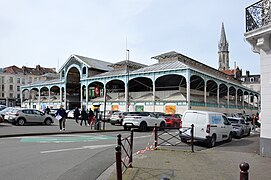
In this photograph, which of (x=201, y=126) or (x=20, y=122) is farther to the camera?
(x=20, y=122)

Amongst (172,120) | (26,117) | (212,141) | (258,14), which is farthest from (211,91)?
(258,14)

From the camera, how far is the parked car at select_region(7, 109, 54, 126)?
22.6 m

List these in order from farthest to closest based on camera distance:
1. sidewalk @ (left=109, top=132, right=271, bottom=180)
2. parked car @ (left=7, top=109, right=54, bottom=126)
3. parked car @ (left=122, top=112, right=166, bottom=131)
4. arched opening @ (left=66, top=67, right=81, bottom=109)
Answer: arched opening @ (left=66, top=67, right=81, bottom=109) < parked car @ (left=7, top=109, right=54, bottom=126) < parked car @ (left=122, top=112, right=166, bottom=131) < sidewalk @ (left=109, top=132, right=271, bottom=180)

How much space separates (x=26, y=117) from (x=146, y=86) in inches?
1048

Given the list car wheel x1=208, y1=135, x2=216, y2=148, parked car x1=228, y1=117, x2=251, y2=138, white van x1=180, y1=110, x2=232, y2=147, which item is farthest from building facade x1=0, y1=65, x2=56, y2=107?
car wheel x1=208, y1=135, x2=216, y2=148

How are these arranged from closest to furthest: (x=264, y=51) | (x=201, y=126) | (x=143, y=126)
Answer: (x=264, y=51), (x=201, y=126), (x=143, y=126)

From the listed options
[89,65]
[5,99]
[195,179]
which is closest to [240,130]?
[195,179]

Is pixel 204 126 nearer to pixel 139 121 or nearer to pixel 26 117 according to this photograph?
Result: pixel 139 121

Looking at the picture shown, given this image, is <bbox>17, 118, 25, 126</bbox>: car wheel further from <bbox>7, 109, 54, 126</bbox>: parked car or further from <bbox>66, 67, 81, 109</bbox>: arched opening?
<bbox>66, 67, 81, 109</bbox>: arched opening

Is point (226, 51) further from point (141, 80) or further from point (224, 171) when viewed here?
point (224, 171)

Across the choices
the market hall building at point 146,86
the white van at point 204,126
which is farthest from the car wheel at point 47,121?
the white van at point 204,126

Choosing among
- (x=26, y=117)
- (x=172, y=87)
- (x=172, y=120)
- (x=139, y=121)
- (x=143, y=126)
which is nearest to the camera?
(x=139, y=121)

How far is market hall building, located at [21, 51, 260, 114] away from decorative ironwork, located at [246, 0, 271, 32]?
2244 cm

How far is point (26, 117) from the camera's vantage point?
76.2 ft
